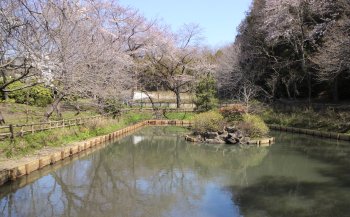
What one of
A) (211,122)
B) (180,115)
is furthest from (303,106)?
(180,115)

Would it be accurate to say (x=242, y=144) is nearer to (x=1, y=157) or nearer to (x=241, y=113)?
(x=241, y=113)

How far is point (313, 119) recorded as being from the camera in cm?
2248

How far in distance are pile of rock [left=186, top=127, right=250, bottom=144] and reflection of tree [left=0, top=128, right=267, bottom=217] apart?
1.21 meters

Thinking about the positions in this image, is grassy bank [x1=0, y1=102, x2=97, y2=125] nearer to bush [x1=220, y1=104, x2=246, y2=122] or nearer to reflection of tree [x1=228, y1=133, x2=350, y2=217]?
bush [x1=220, y1=104, x2=246, y2=122]

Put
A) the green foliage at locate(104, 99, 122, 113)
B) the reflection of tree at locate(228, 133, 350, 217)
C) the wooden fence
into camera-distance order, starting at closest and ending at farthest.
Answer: the reflection of tree at locate(228, 133, 350, 217), the wooden fence, the green foliage at locate(104, 99, 122, 113)

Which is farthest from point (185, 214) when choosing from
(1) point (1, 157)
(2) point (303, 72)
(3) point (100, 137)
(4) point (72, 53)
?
(2) point (303, 72)

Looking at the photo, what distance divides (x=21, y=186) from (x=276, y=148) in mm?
A: 11258

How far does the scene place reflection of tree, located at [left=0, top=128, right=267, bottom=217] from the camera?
27.9 feet

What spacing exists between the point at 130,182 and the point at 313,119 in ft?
50.0

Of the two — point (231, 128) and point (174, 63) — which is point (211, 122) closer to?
point (231, 128)

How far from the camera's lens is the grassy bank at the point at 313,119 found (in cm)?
1984

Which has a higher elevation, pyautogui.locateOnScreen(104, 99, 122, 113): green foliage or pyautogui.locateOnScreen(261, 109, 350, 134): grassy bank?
pyautogui.locateOnScreen(104, 99, 122, 113): green foliage

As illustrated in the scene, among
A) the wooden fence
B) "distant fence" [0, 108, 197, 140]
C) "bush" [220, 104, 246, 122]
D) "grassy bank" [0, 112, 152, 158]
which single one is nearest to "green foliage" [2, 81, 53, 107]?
"grassy bank" [0, 112, 152, 158]

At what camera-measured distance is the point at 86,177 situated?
1171 centimetres
